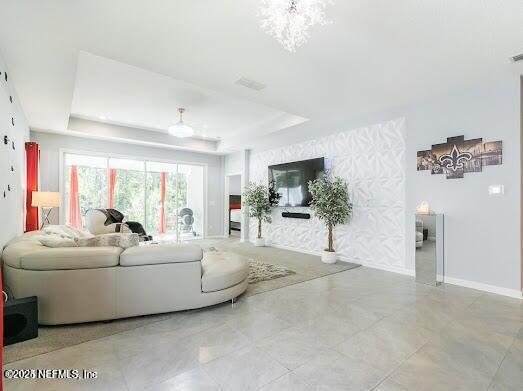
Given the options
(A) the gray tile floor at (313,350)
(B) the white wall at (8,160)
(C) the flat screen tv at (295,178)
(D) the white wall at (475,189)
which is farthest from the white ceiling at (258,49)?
(A) the gray tile floor at (313,350)

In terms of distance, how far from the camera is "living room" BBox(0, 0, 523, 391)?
2041 millimetres

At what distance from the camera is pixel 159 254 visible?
2.65 m

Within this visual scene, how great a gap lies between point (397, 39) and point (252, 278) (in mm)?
3433

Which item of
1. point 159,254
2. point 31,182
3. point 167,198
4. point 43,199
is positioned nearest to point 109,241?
point 159,254

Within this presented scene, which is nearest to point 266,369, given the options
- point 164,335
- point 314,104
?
point 164,335

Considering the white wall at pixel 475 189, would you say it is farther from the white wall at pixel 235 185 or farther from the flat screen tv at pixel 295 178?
the white wall at pixel 235 185

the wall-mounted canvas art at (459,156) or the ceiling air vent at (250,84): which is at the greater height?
the ceiling air vent at (250,84)

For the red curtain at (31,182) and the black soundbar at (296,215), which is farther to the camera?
the black soundbar at (296,215)

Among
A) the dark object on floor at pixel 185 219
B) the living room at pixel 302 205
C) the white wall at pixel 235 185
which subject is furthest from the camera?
the white wall at pixel 235 185

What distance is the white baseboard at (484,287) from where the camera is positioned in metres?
3.36

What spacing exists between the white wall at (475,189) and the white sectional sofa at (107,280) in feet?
11.3

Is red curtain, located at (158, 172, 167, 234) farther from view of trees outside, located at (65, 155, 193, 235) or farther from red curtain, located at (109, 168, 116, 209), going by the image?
red curtain, located at (109, 168, 116, 209)

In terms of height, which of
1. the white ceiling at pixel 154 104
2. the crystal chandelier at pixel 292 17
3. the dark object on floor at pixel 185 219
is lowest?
the dark object on floor at pixel 185 219

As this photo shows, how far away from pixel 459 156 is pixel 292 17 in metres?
3.22
